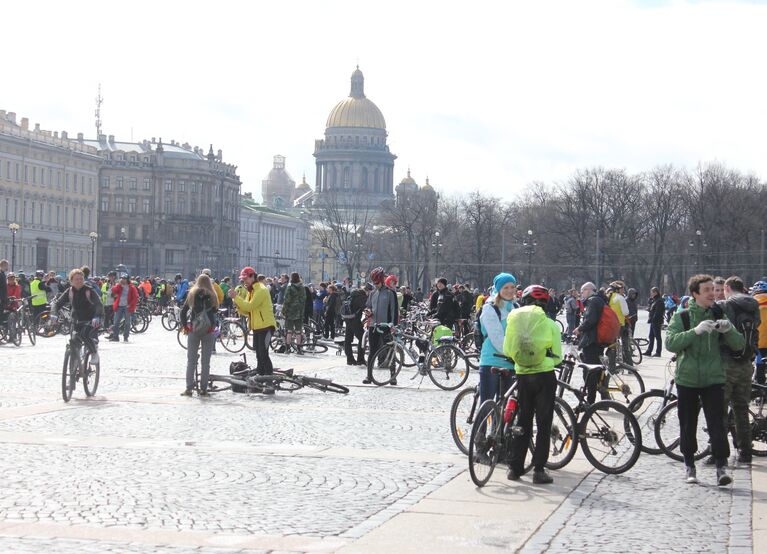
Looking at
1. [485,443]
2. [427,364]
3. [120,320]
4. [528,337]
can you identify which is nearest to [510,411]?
[485,443]

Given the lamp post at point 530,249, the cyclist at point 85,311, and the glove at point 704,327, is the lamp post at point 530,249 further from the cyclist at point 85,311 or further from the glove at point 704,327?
the glove at point 704,327

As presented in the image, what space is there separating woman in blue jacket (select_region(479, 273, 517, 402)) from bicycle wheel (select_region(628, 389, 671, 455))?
4.15 feet

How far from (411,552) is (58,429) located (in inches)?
284

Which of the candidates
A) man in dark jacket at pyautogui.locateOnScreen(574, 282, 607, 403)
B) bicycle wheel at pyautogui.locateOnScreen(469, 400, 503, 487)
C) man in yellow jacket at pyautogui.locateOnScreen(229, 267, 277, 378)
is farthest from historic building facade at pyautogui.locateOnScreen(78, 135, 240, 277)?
bicycle wheel at pyautogui.locateOnScreen(469, 400, 503, 487)

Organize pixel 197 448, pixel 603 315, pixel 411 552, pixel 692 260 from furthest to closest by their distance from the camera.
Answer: pixel 692 260 < pixel 603 315 < pixel 197 448 < pixel 411 552

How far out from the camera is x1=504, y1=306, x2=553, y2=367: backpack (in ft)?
39.7

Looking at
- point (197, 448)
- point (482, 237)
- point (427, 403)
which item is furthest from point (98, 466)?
point (482, 237)

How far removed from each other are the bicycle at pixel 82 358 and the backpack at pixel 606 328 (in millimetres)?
6349

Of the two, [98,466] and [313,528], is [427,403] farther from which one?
[313,528]

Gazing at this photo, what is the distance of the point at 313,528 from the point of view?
9.86m

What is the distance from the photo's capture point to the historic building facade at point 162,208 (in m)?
159

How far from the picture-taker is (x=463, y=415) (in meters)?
14.3

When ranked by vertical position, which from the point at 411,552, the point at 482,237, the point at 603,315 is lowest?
the point at 411,552

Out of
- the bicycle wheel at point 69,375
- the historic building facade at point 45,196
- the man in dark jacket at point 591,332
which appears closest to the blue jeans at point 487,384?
the man in dark jacket at point 591,332
